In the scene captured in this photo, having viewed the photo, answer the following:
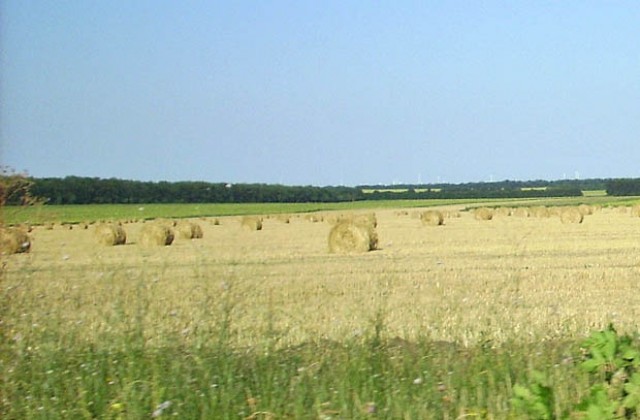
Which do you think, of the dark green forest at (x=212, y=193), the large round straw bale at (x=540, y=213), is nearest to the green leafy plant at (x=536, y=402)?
the dark green forest at (x=212, y=193)

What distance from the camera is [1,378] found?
6.23m

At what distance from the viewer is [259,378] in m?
6.25

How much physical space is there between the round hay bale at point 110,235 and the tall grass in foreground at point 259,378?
27.0 metres

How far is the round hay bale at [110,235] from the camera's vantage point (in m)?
33.7

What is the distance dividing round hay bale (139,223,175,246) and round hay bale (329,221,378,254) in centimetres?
687

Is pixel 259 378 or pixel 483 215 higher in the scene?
pixel 259 378

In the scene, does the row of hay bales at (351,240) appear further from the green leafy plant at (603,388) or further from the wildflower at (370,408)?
the wildflower at (370,408)

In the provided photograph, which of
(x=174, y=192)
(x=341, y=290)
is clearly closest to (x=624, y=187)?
(x=174, y=192)

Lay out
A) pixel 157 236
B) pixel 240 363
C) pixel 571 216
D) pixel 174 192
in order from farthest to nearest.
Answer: pixel 174 192 → pixel 571 216 → pixel 157 236 → pixel 240 363

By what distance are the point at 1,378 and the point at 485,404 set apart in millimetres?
2965

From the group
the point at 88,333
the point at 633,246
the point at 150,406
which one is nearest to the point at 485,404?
the point at 150,406

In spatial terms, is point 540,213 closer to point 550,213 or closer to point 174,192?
point 550,213

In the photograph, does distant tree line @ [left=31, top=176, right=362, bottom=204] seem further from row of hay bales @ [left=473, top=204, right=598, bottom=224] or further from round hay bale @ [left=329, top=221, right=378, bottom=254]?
round hay bale @ [left=329, top=221, right=378, bottom=254]

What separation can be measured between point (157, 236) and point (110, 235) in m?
1.88
